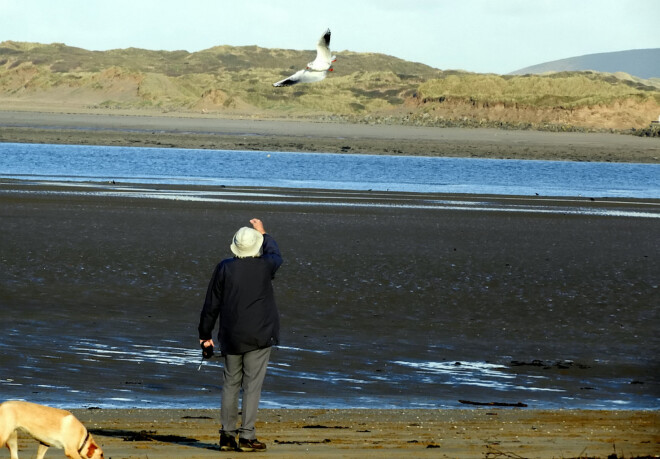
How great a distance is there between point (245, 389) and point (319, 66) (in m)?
8.57

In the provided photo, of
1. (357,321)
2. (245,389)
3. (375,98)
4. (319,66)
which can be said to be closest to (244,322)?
(245,389)

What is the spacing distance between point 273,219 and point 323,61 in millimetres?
11533

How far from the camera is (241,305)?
806 centimetres

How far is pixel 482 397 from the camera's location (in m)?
10.7

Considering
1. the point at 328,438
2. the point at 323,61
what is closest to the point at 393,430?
the point at 328,438

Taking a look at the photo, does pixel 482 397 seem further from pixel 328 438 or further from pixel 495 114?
pixel 495 114

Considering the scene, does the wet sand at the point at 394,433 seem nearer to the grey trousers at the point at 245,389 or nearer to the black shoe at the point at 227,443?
the black shoe at the point at 227,443

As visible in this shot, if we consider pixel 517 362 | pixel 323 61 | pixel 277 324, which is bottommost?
pixel 517 362

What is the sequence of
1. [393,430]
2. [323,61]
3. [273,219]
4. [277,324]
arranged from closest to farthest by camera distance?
1. [277,324]
2. [393,430]
3. [323,61]
4. [273,219]

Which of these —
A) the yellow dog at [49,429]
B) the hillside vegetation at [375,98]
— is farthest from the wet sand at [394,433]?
the hillside vegetation at [375,98]

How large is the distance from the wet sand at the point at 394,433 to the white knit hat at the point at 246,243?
4.69ft

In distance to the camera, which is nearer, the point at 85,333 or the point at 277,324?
the point at 277,324

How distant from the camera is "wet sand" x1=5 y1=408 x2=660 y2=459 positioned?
7.97m

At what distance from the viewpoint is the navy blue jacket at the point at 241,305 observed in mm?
8047
